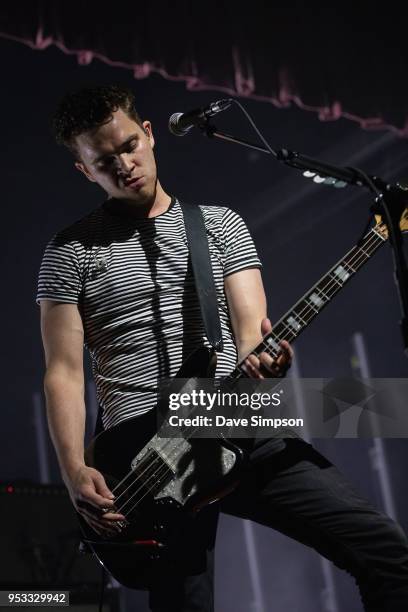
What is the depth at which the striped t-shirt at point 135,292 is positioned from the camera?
202cm

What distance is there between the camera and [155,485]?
1.92 meters

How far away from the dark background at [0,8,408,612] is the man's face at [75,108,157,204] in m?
2.27

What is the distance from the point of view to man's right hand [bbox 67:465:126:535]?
6.16 feet

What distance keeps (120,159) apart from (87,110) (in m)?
0.18

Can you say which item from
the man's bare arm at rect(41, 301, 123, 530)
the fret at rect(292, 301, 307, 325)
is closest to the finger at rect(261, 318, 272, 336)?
the fret at rect(292, 301, 307, 325)

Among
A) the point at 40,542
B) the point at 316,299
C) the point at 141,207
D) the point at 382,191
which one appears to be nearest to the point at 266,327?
the point at 316,299

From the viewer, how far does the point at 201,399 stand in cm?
195

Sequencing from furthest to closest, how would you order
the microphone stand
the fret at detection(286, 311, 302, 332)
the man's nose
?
the man's nose → the fret at detection(286, 311, 302, 332) → the microphone stand

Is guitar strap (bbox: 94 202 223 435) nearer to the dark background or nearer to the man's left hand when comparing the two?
the man's left hand

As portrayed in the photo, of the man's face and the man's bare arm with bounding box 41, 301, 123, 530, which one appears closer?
the man's bare arm with bounding box 41, 301, 123, 530

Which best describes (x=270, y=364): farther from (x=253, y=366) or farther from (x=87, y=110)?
(x=87, y=110)

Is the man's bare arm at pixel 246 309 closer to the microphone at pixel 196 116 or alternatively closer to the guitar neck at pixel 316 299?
the guitar neck at pixel 316 299

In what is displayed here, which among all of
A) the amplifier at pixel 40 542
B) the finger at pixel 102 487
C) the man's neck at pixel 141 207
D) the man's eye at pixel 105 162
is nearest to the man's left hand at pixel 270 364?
the finger at pixel 102 487

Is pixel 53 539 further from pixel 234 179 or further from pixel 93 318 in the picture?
pixel 234 179
